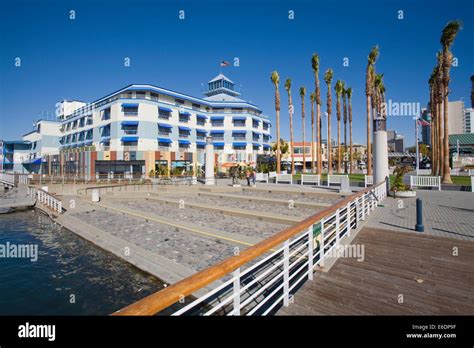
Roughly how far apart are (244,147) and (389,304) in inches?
1961

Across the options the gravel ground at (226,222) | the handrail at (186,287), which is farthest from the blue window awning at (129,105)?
the handrail at (186,287)

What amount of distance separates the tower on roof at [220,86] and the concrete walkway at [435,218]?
59021 mm

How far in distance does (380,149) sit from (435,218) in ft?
21.6

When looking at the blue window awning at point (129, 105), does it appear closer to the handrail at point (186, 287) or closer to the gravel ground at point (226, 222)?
the gravel ground at point (226, 222)

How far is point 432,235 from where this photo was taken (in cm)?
654

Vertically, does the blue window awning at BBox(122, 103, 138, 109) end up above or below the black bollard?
above

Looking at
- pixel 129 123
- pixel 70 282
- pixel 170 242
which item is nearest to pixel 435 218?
pixel 170 242

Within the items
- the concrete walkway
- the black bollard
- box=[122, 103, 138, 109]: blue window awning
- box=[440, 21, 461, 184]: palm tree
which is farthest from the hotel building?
the black bollard

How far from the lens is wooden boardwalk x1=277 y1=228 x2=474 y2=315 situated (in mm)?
3359

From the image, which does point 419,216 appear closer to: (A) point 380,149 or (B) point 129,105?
(A) point 380,149

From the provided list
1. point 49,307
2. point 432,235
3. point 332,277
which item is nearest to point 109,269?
point 49,307

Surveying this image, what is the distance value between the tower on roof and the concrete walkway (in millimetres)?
59021

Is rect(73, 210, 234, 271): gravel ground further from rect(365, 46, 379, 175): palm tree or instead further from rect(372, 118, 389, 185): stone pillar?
rect(365, 46, 379, 175): palm tree
